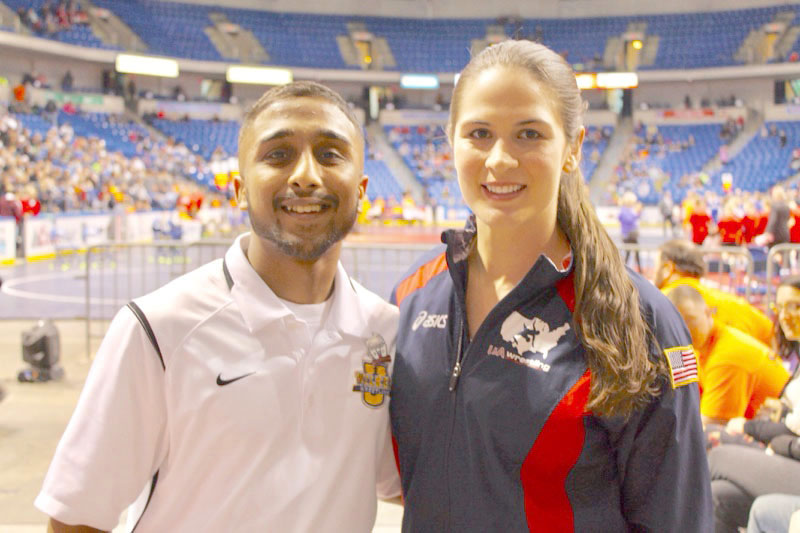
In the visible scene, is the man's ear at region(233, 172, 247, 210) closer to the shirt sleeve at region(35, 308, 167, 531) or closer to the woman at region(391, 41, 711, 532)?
the shirt sleeve at region(35, 308, 167, 531)

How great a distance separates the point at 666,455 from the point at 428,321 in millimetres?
670

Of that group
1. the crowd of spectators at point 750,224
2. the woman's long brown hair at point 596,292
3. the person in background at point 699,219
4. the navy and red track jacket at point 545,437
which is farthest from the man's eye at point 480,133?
the person in background at point 699,219

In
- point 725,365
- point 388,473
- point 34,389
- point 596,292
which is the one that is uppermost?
point 596,292

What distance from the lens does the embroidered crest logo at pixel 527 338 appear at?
1.75m

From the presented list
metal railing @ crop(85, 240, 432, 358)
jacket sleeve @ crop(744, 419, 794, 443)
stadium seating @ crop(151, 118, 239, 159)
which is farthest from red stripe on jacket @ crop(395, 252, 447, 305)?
stadium seating @ crop(151, 118, 239, 159)

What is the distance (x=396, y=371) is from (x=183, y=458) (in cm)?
58

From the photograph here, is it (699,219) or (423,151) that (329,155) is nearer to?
(699,219)

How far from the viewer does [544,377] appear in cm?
173

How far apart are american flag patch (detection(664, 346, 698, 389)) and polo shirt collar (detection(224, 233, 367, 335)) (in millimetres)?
750

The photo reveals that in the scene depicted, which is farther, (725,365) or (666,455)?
(725,365)

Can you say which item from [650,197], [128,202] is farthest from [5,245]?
[650,197]

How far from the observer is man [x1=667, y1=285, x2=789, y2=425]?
4184 mm

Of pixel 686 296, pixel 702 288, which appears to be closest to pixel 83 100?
pixel 702 288

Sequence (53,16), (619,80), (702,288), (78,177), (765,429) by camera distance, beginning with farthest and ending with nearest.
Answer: (619,80) → (53,16) → (78,177) → (702,288) → (765,429)
